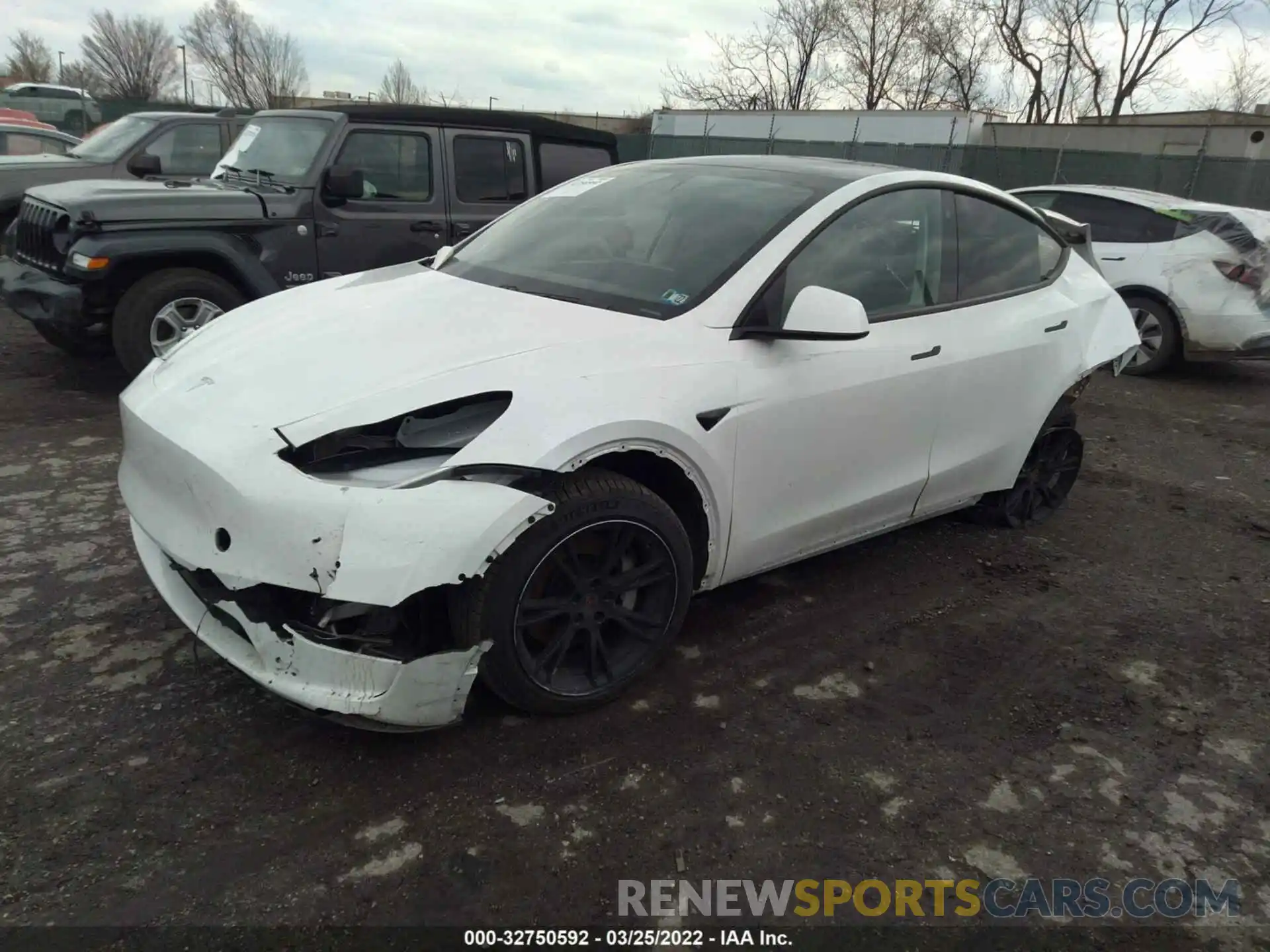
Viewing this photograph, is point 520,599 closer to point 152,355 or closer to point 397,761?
point 397,761

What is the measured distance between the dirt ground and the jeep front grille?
2.13 metres

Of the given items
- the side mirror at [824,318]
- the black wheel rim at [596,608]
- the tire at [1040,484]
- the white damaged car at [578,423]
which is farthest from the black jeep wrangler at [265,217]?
the tire at [1040,484]

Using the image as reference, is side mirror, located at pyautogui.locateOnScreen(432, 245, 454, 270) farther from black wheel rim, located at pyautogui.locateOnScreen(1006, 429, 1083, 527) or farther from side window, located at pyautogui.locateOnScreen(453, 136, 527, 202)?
black wheel rim, located at pyautogui.locateOnScreen(1006, 429, 1083, 527)

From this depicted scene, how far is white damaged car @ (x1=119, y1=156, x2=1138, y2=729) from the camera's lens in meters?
2.29

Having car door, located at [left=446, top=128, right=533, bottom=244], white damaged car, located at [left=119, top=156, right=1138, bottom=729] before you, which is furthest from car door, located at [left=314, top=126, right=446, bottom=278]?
white damaged car, located at [left=119, top=156, right=1138, bottom=729]

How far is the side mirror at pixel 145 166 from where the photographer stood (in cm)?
712

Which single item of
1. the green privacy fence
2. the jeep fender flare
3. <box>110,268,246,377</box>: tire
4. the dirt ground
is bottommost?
the dirt ground

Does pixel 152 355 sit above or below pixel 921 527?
above

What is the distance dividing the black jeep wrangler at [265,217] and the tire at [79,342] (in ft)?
0.04

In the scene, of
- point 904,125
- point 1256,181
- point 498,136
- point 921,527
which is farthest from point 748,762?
point 904,125

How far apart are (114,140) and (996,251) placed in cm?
801

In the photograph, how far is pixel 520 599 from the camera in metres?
2.45

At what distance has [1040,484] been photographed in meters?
4.59

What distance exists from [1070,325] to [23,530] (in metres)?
→ 4.82
